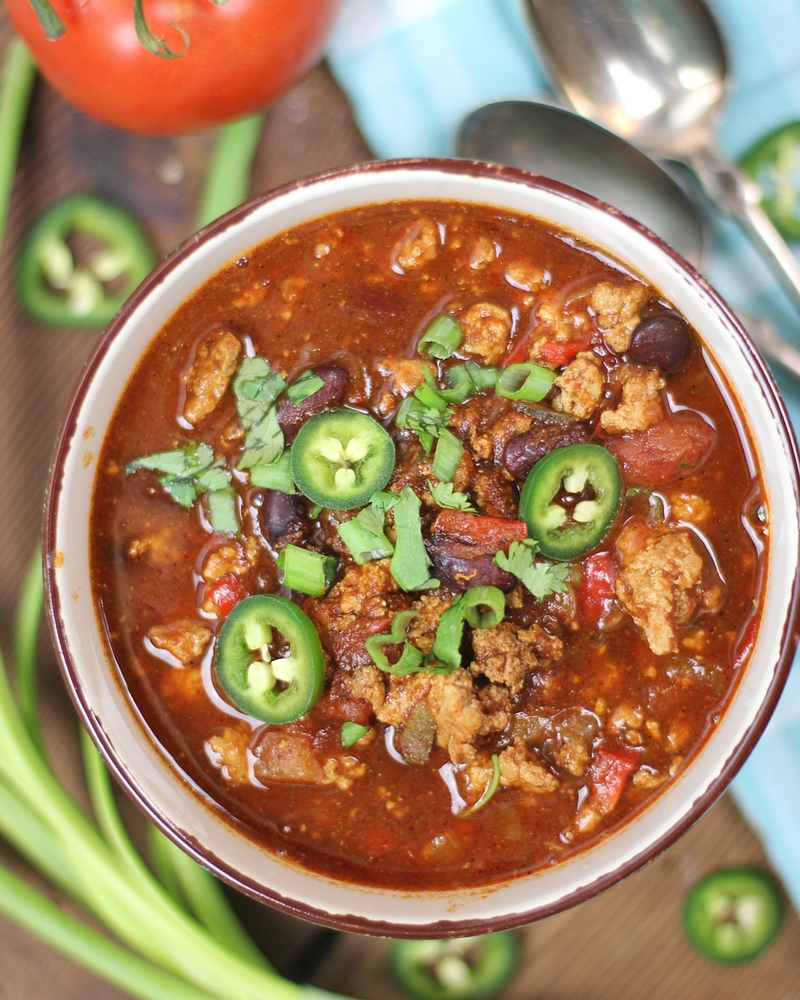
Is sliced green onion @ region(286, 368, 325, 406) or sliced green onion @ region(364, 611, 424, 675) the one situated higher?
sliced green onion @ region(286, 368, 325, 406)

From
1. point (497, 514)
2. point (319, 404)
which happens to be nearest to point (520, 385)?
point (497, 514)

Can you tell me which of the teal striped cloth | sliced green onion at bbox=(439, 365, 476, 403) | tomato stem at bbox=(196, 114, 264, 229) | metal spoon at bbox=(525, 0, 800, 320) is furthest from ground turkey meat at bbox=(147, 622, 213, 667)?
metal spoon at bbox=(525, 0, 800, 320)

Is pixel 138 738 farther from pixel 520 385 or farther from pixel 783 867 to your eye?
pixel 783 867

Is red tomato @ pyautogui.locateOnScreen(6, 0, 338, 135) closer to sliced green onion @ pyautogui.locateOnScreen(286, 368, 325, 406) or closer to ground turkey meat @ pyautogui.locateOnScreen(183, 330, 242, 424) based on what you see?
ground turkey meat @ pyautogui.locateOnScreen(183, 330, 242, 424)

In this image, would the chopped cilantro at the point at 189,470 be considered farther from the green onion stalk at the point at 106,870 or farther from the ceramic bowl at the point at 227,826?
the green onion stalk at the point at 106,870

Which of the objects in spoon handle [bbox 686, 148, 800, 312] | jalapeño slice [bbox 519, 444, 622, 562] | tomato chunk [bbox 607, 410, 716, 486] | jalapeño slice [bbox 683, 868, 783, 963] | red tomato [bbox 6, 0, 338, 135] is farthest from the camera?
jalapeño slice [bbox 683, 868, 783, 963]
